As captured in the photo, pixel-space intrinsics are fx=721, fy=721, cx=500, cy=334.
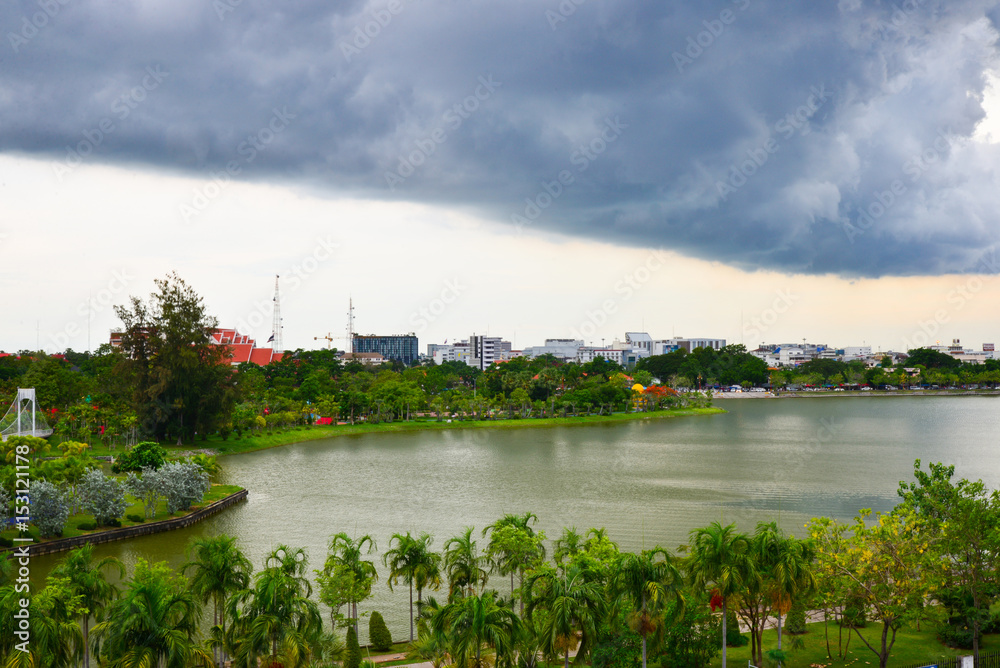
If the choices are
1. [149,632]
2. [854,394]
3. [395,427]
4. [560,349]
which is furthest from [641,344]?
[149,632]

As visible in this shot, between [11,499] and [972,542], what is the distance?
25.0 meters

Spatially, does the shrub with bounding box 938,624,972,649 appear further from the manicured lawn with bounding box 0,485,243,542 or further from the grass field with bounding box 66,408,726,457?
the grass field with bounding box 66,408,726,457

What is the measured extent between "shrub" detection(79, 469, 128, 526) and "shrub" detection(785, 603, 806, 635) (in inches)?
824

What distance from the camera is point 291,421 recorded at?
53.6 meters

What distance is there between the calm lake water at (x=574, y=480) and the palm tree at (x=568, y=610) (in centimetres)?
520

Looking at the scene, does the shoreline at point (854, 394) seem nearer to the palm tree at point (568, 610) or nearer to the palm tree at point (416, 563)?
the palm tree at point (416, 563)

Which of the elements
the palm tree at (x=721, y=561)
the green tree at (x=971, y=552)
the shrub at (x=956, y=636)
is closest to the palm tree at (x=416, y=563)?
the palm tree at (x=721, y=561)

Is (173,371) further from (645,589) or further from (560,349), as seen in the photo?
(560,349)

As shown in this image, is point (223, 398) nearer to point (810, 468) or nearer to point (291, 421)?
point (291, 421)

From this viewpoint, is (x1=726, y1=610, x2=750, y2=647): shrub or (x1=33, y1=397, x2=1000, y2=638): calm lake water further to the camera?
(x1=33, y1=397, x2=1000, y2=638): calm lake water

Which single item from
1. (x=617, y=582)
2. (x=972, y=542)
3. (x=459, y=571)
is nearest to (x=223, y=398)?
(x=459, y=571)

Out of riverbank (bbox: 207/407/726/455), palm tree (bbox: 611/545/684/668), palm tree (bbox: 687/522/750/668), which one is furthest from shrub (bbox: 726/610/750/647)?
riverbank (bbox: 207/407/726/455)

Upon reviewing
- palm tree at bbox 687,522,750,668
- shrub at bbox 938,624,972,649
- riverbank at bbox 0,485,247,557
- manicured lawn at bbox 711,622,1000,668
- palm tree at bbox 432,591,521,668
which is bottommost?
manicured lawn at bbox 711,622,1000,668

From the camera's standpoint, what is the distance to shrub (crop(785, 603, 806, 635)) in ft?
45.7
